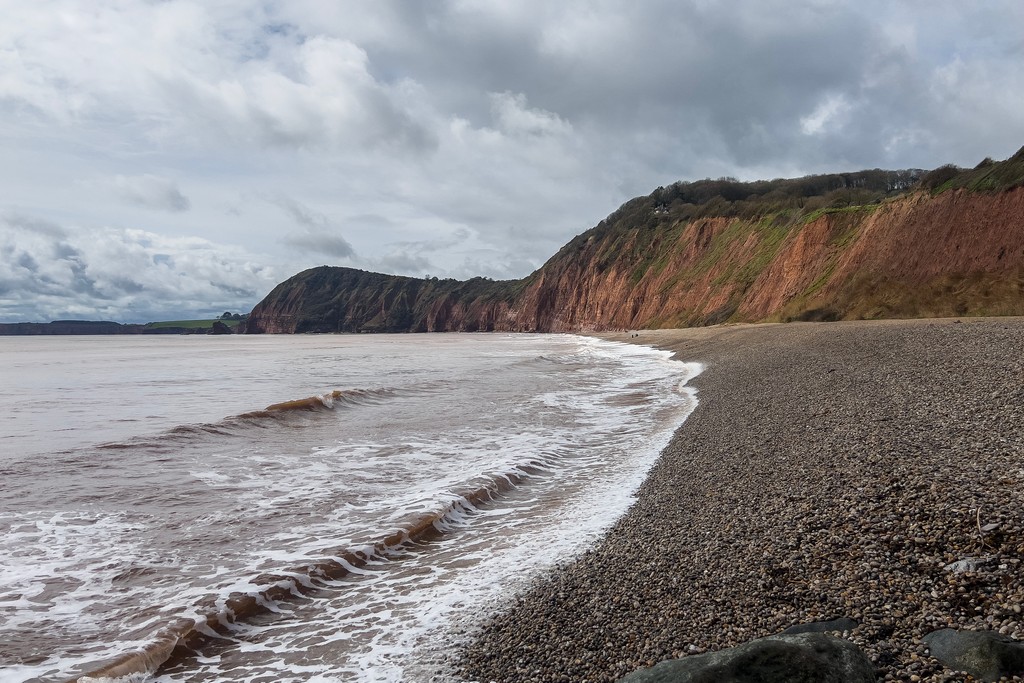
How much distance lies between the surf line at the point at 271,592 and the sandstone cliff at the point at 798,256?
29927 millimetres

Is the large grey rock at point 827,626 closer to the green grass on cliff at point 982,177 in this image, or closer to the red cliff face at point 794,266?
the red cliff face at point 794,266

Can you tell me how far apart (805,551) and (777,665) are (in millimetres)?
1935

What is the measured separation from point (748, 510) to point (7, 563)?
852cm

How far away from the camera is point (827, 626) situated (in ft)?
12.3

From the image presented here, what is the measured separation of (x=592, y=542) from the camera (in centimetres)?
660

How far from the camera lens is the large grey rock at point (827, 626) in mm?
3703

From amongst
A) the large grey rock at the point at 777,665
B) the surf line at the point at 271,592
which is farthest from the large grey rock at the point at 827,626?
the surf line at the point at 271,592

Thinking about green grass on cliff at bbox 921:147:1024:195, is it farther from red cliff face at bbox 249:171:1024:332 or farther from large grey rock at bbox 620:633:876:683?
large grey rock at bbox 620:633:876:683

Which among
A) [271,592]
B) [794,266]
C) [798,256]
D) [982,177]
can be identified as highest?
[982,177]

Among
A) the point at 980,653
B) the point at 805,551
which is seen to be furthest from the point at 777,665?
the point at 805,551

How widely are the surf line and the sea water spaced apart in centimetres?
2

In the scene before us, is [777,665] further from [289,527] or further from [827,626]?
[289,527]

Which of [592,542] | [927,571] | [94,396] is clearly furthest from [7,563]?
[94,396]

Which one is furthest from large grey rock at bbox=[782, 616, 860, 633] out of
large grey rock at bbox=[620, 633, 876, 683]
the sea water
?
the sea water
